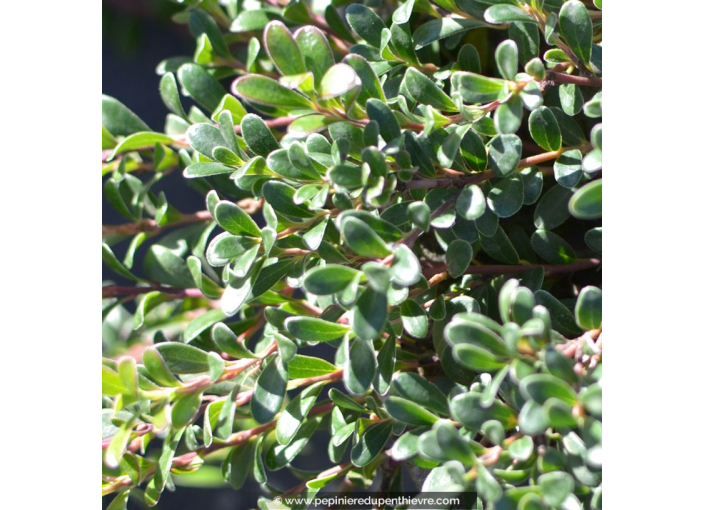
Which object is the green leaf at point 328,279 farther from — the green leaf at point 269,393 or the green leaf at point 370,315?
the green leaf at point 269,393

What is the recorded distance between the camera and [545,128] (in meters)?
0.63

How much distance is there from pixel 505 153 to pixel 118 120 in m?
0.58

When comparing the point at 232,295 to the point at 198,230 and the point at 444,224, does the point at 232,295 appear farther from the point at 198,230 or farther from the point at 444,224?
the point at 198,230

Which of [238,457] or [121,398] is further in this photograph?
[238,457]

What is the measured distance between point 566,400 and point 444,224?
199mm

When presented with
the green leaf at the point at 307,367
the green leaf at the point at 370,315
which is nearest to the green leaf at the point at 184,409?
the green leaf at the point at 307,367

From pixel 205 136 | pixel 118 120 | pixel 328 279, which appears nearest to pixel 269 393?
pixel 328 279

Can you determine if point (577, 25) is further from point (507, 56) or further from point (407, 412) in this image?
point (407, 412)

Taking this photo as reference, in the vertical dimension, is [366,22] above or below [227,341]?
above

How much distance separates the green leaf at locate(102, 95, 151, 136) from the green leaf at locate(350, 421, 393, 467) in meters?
0.56

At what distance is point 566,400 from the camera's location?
0.46 metres

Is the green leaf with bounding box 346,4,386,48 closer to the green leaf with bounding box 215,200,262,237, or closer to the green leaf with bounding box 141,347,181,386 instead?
the green leaf with bounding box 215,200,262,237

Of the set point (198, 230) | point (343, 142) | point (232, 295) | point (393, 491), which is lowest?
point (393, 491)
